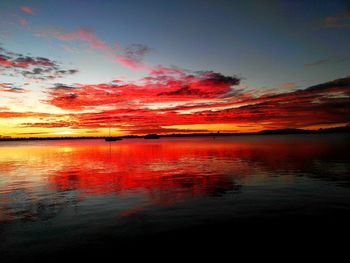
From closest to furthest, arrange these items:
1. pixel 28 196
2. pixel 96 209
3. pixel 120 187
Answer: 1. pixel 96 209
2. pixel 28 196
3. pixel 120 187

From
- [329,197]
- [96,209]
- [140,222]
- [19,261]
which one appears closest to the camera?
[19,261]

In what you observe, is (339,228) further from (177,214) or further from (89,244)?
(89,244)

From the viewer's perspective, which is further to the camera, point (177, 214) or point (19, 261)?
point (177, 214)

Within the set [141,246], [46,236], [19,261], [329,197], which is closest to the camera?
[19,261]

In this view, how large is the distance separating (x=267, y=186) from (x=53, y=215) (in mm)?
21631

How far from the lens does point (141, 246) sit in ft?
54.3

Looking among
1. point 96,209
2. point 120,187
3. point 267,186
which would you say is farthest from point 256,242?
point 120,187

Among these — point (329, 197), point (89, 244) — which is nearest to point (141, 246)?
point (89, 244)

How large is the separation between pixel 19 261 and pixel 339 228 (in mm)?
17322

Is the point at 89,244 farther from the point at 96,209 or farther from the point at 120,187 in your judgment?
the point at 120,187

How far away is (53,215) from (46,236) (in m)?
5.47

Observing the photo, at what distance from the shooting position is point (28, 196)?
3212 centimetres

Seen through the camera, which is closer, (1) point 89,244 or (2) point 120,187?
(1) point 89,244

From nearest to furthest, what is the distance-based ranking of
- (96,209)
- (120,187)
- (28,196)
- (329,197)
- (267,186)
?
1. (96,209)
2. (329,197)
3. (28,196)
4. (267,186)
5. (120,187)
